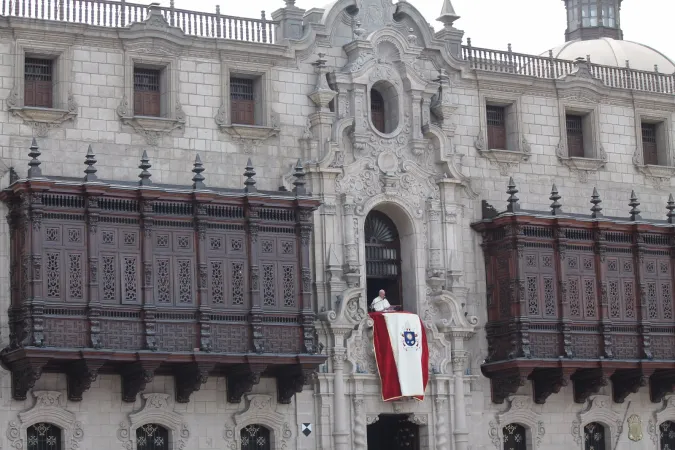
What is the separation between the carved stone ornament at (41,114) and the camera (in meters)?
39.1

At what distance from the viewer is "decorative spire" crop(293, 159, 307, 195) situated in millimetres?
41000

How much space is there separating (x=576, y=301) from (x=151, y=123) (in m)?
Result: 12.7

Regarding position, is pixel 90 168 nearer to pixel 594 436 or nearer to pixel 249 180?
pixel 249 180

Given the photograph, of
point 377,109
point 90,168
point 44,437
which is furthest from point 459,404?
point 90,168

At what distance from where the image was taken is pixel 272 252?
4047 cm

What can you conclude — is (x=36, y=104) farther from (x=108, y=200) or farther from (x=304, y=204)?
(x=304, y=204)

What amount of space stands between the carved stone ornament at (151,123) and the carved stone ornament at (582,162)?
39.2 ft

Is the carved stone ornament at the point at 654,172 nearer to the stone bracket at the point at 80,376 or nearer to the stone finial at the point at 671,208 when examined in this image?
the stone finial at the point at 671,208

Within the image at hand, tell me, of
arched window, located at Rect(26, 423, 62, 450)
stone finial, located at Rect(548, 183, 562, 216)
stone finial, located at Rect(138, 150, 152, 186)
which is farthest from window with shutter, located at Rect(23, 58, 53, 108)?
stone finial, located at Rect(548, 183, 562, 216)

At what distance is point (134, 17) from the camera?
135 feet

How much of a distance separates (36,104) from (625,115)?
18.2 metres

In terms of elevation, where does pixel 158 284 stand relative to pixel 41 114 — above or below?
below

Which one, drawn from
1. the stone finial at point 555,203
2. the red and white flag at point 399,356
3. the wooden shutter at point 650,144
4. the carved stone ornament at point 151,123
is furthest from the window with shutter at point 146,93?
the wooden shutter at point 650,144

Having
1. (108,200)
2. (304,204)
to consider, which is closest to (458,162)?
(304,204)
